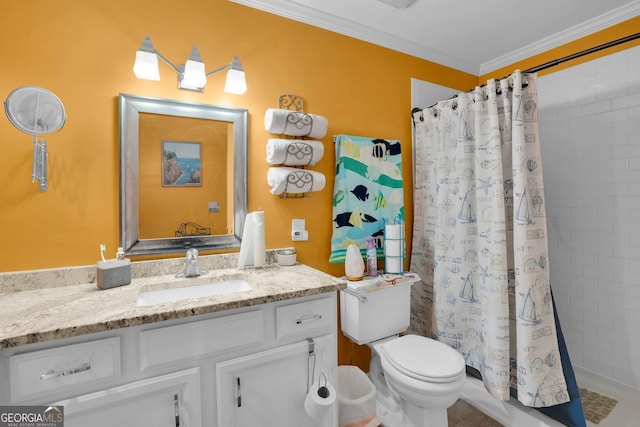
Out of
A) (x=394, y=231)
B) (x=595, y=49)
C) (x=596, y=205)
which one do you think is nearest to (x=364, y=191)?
(x=394, y=231)

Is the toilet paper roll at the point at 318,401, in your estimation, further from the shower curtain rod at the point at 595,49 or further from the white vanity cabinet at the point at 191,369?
the shower curtain rod at the point at 595,49

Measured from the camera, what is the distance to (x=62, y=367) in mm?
906

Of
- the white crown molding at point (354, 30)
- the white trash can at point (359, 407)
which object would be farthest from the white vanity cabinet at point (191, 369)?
the white crown molding at point (354, 30)

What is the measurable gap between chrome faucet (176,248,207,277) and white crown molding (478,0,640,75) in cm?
296

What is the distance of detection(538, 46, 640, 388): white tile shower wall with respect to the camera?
2010mm

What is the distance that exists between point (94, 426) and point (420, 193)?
2.22 meters

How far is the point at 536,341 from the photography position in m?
1.59

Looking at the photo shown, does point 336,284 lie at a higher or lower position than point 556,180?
lower

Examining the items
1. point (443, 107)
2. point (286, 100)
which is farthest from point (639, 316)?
point (286, 100)

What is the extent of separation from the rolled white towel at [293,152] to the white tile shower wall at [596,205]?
6.53 feet

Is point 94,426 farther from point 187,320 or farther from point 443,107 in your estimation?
point 443,107

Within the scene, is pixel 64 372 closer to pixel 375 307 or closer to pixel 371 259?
pixel 375 307

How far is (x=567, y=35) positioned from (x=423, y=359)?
101 inches

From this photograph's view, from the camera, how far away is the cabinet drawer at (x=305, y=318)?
1.24 metres
